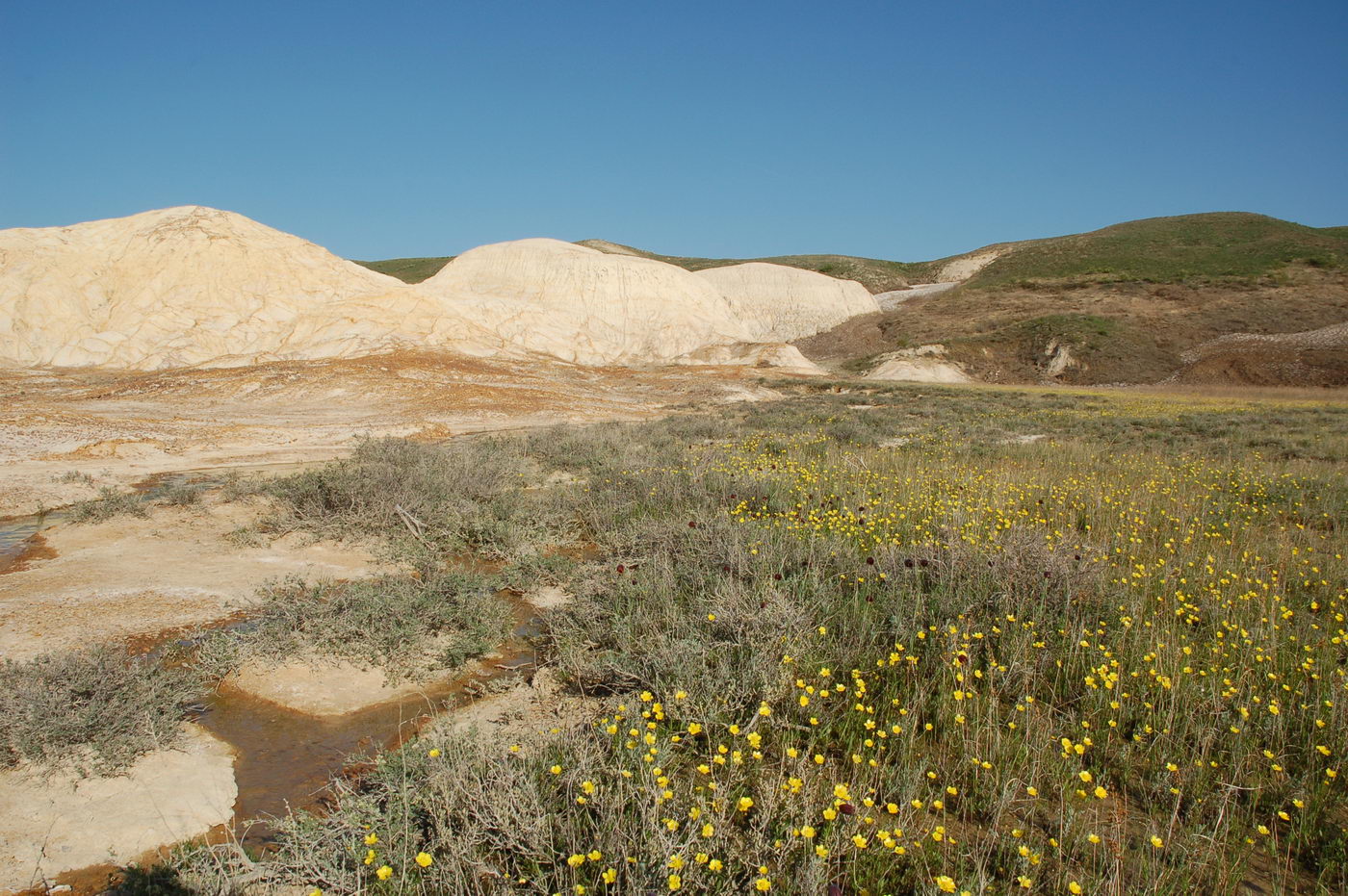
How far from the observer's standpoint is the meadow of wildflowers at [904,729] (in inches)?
108

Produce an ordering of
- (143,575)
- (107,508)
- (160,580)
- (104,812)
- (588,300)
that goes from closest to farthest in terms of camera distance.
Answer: (104,812) < (160,580) < (143,575) < (107,508) < (588,300)

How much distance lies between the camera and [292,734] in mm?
4113

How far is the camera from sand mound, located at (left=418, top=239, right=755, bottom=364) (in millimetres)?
44531

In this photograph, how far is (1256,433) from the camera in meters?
16.5

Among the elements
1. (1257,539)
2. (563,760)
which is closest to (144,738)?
(563,760)

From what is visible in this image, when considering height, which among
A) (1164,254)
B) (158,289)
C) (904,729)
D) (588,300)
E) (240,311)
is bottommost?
(904,729)

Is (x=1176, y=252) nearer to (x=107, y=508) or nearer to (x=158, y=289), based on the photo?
(x=158, y=289)

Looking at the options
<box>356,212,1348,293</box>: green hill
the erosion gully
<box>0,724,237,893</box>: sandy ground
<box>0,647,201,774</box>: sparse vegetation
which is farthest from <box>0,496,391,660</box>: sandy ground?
<box>356,212,1348,293</box>: green hill

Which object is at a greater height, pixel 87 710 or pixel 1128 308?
pixel 1128 308

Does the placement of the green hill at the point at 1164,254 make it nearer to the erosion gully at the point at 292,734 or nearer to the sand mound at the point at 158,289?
the sand mound at the point at 158,289

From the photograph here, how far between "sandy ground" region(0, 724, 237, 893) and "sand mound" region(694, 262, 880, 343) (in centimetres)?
6620

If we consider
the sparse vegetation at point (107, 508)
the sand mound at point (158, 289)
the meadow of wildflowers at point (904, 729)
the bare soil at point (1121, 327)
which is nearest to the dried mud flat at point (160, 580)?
the sparse vegetation at point (107, 508)

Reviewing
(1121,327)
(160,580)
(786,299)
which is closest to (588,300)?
(786,299)

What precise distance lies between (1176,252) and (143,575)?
90.9 m
